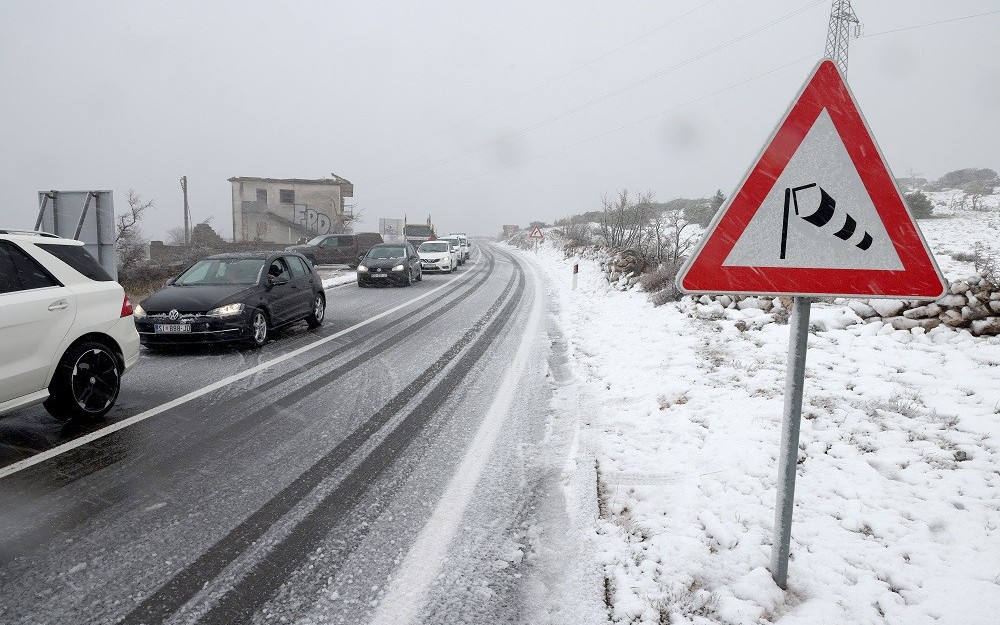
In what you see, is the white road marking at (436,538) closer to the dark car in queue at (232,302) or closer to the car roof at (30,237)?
the car roof at (30,237)

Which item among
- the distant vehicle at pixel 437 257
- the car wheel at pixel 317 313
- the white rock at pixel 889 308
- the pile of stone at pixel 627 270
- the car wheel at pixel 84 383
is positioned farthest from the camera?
the distant vehicle at pixel 437 257

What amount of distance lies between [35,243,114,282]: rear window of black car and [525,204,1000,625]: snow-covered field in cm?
480

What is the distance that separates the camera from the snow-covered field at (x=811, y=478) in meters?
2.53

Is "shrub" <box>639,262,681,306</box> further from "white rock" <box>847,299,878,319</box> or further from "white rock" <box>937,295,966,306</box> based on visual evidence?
"white rock" <box>937,295,966,306</box>

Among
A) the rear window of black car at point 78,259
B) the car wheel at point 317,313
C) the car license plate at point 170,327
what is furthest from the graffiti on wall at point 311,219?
the rear window of black car at point 78,259

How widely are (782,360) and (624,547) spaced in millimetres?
4223

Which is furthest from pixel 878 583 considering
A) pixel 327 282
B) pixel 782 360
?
pixel 327 282

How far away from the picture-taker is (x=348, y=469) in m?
3.96

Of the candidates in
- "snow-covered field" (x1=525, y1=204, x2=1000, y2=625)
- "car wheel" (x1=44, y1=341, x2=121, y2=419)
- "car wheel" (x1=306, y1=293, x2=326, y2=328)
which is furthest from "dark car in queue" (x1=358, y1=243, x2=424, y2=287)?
"car wheel" (x1=44, y1=341, x2=121, y2=419)

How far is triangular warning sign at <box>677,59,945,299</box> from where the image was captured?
2.08m

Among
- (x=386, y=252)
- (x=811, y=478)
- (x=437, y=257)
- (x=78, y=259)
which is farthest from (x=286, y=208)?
(x=811, y=478)

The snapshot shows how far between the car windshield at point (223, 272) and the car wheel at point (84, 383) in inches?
151

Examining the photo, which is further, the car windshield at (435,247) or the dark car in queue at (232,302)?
the car windshield at (435,247)

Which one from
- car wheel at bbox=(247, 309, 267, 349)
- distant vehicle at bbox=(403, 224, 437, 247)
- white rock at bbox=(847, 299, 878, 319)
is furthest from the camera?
distant vehicle at bbox=(403, 224, 437, 247)
